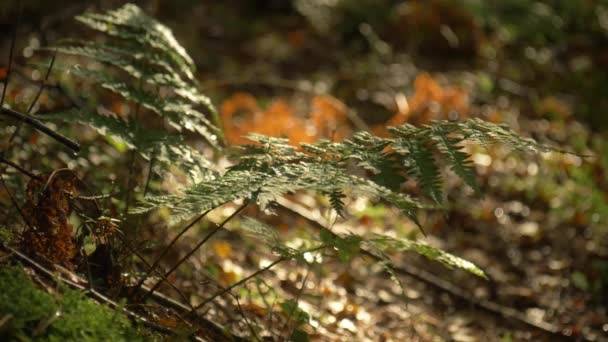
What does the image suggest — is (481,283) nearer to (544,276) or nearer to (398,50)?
(544,276)

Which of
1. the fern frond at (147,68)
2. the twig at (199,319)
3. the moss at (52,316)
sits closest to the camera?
the moss at (52,316)

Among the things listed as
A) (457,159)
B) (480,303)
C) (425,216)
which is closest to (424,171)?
(457,159)

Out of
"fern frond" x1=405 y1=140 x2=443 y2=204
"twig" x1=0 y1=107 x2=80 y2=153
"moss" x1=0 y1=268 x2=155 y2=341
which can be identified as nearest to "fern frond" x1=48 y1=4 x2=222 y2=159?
"twig" x1=0 y1=107 x2=80 y2=153

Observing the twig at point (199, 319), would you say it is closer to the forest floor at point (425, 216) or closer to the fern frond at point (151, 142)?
the forest floor at point (425, 216)

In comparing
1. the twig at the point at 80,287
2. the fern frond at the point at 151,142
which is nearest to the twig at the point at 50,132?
the fern frond at the point at 151,142

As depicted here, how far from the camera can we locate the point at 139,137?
2291mm

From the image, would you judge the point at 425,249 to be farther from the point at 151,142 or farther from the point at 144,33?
the point at 144,33

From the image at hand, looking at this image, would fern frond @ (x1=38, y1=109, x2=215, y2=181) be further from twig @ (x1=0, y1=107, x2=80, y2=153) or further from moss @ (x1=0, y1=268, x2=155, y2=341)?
moss @ (x1=0, y1=268, x2=155, y2=341)

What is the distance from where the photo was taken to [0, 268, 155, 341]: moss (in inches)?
61.0

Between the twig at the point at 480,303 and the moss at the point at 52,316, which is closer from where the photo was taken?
the moss at the point at 52,316

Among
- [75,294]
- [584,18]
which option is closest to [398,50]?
[584,18]

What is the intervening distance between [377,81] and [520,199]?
7.74 ft

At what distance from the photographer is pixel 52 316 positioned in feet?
5.25

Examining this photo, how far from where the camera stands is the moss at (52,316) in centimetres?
155
